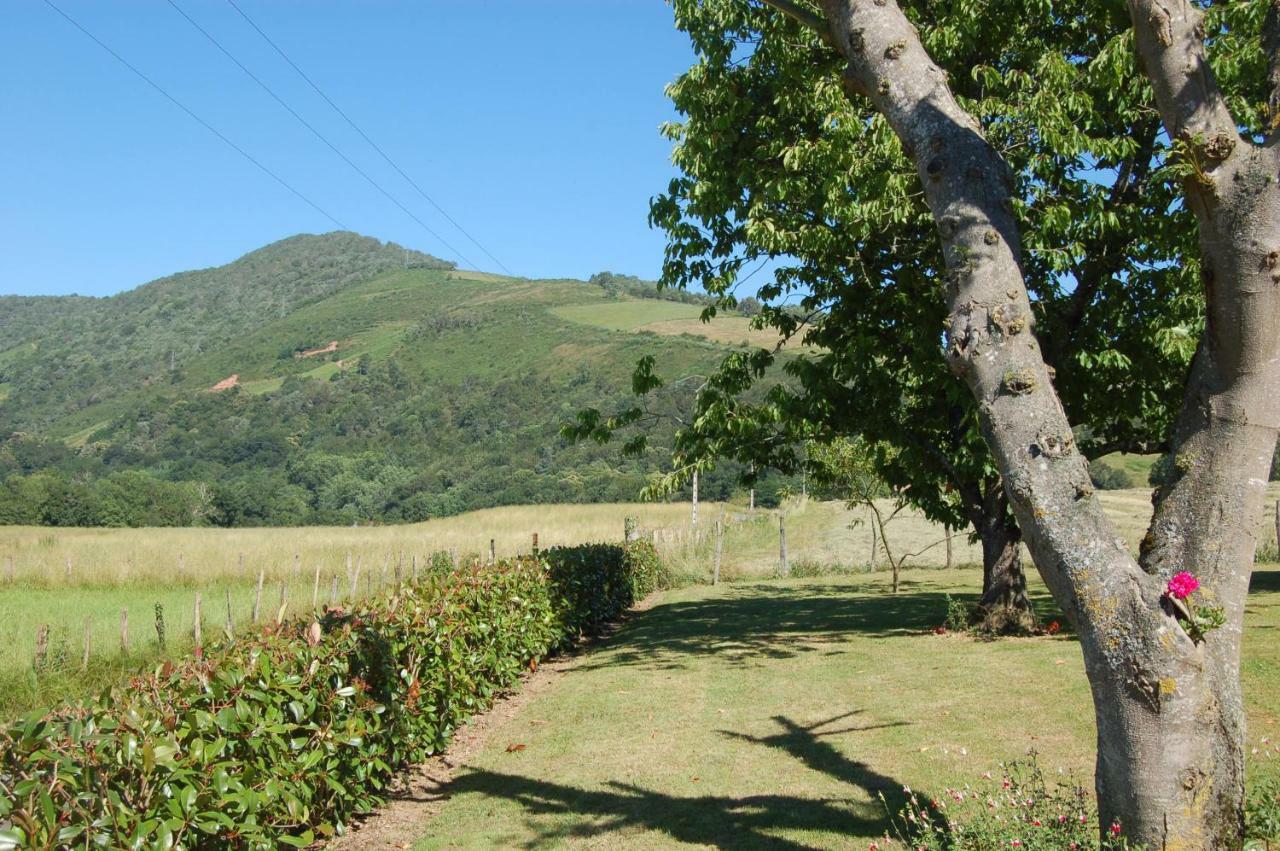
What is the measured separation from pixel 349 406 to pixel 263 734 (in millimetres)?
111401

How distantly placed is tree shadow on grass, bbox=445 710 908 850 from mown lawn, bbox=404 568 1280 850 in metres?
0.02

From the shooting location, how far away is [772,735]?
813 cm

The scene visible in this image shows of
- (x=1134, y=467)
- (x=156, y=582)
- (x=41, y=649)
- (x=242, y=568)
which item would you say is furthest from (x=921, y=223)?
(x=1134, y=467)

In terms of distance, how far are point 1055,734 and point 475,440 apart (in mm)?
91827

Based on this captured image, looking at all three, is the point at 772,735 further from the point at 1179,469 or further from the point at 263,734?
the point at 1179,469

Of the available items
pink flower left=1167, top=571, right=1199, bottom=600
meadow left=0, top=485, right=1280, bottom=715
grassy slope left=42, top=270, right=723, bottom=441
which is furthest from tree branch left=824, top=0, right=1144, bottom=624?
grassy slope left=42, top=270, right=723, bottom=441

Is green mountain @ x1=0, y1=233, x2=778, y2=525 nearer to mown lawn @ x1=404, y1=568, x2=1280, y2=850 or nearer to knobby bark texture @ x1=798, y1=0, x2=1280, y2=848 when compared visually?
mown lawn @ x1=404, y1=568, x2=1280, y2=850

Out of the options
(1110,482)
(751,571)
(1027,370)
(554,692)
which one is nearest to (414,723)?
(554,692)

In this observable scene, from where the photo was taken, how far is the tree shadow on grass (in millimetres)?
5699

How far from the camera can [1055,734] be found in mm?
7398

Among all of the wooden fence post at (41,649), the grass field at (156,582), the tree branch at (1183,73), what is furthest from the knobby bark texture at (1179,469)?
the wooden fence post at (41,649)

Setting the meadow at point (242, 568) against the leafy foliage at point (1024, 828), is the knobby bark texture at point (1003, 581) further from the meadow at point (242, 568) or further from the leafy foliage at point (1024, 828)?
the meadow at point (242, 568)

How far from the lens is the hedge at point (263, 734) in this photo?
3.66m

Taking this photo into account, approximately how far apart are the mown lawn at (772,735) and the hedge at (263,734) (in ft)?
2.09
